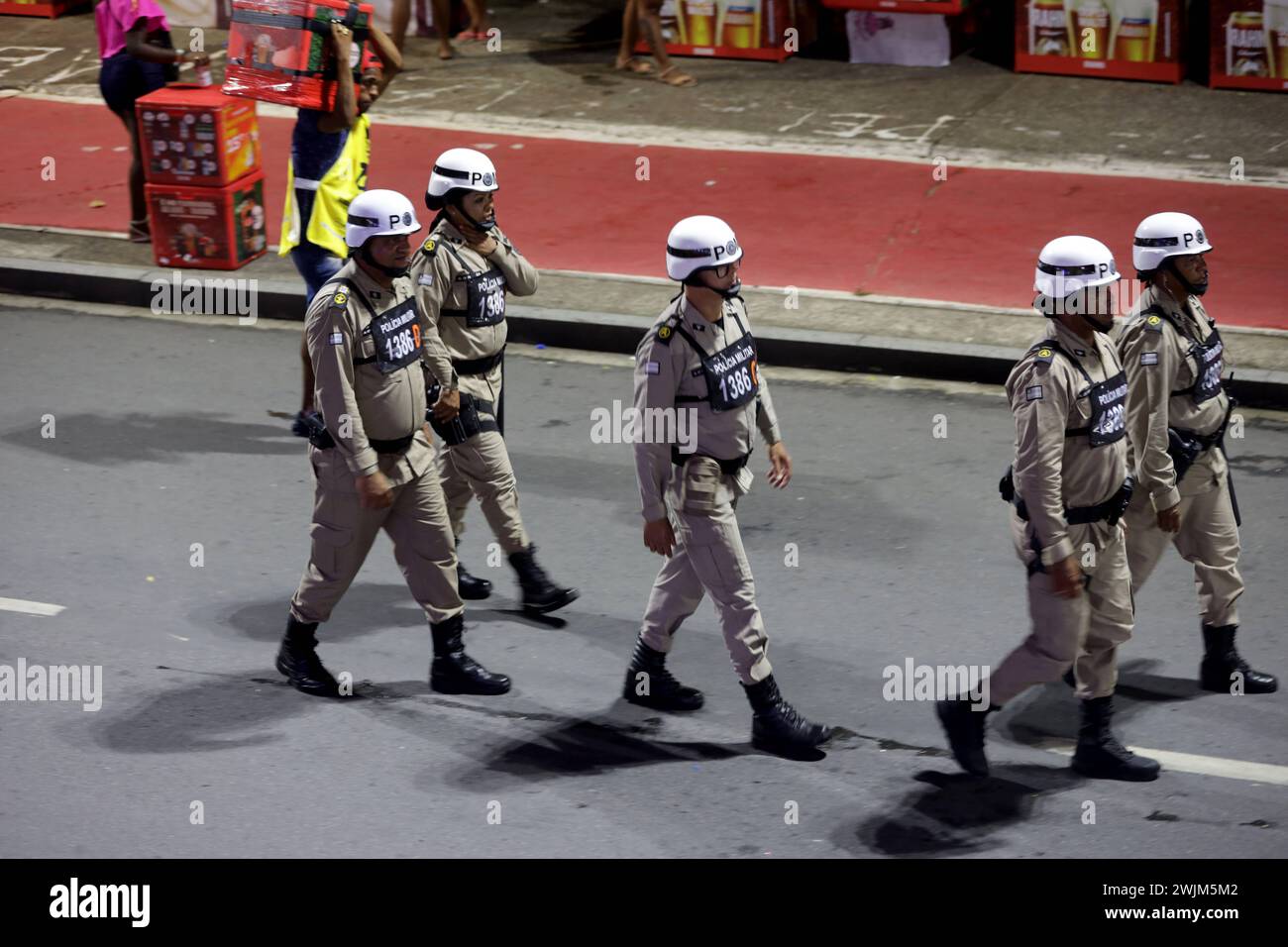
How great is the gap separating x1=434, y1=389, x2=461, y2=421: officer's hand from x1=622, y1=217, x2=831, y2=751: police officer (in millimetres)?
1137

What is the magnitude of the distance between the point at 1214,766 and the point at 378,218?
12.1 ft

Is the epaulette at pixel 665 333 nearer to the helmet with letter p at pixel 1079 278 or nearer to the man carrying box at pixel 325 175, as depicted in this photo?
the helmet with letter p at pixel 1079 278

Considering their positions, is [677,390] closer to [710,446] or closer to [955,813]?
[710,446]

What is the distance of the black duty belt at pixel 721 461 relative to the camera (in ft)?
21.6

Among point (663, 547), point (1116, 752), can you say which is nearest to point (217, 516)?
point (663, 547)

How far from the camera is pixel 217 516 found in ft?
29.1

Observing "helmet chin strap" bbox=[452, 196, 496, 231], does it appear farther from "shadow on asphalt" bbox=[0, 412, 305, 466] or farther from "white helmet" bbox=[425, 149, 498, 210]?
"shadow on asphalt" bbox=[0, 412, 305, 466]

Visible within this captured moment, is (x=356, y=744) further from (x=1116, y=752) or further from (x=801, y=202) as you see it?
(x=801, y=202)

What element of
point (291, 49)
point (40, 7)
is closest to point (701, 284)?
point (291, 49)

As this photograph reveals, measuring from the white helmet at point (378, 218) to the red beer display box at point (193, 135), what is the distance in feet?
18.0

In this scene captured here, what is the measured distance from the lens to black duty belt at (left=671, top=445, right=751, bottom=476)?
6582 mm

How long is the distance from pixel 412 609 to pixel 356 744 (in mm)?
1311

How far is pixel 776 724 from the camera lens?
21.6 feet

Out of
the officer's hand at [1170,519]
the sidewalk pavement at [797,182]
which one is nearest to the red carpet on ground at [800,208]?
the sidewalk pavement at [797,182]
